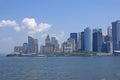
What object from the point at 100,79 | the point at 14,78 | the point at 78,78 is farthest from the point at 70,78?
the point at 14,78

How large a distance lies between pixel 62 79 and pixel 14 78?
10.4m

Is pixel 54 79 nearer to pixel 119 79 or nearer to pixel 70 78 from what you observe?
pixel 70 78

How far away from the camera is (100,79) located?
66.0 meters

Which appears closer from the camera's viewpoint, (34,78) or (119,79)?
(119,79)

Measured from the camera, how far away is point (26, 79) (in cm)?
6662

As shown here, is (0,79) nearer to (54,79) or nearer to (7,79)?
(7,79)

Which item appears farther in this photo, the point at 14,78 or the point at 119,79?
the point at 14,78

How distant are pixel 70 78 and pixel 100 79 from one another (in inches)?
251

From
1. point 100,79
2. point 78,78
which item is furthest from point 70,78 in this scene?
point 100,79

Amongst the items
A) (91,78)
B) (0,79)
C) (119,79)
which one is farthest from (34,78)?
(119,79)

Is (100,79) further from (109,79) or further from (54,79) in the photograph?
(54,79)

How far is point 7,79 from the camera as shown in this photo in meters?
67.6

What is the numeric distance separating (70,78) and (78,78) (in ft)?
5.47

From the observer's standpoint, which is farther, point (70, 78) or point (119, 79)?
point (70, 78)
